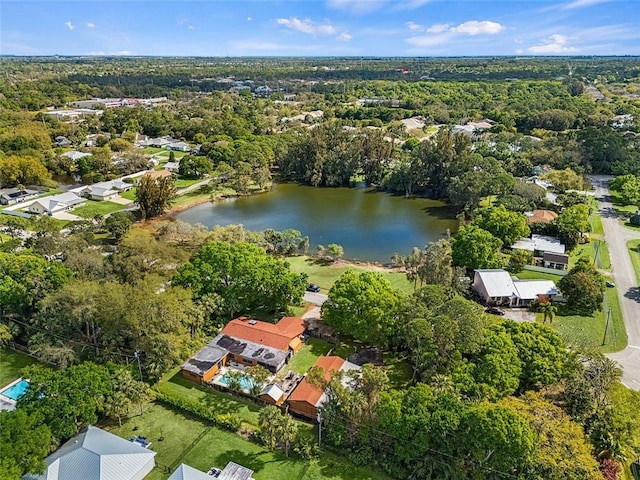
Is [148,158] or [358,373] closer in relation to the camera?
[358,373]

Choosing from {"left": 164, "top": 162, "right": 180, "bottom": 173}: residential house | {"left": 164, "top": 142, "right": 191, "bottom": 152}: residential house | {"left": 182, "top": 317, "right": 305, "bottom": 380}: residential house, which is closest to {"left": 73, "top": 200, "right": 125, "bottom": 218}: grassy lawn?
{"left": 164, "top": 162, "right": 180, "bottom": 173}: residential house

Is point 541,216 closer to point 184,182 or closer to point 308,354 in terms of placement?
point 308,354

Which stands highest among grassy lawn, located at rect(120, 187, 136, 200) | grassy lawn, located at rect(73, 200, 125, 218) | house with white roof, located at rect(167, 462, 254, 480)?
grassy lawn, located at rect(120, 187, 136, 200)

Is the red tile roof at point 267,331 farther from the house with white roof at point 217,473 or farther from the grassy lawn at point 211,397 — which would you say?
the house with white roof at point 217,473

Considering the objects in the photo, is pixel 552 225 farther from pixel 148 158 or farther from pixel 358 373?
pixel 148 158

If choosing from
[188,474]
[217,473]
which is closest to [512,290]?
[217,473]

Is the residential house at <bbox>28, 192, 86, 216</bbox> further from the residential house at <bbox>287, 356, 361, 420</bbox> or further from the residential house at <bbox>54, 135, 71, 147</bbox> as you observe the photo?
the residential house at <bbox>287, 356, 361, 420</bbox>

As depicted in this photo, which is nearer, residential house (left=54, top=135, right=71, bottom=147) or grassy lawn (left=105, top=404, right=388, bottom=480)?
grassy lawn (left=105, top=404, right=388, bottom=480)

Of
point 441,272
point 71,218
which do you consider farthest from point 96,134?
point 441,272
